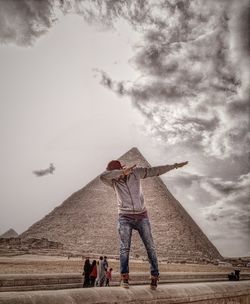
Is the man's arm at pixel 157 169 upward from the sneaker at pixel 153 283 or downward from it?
upward

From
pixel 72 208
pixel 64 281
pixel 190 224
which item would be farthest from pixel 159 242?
pixel 64 281

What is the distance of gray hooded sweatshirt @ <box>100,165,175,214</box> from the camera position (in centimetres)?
227

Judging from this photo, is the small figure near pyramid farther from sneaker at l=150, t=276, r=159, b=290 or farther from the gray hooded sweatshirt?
sneaker at l=150, t=276, r=159, b=290

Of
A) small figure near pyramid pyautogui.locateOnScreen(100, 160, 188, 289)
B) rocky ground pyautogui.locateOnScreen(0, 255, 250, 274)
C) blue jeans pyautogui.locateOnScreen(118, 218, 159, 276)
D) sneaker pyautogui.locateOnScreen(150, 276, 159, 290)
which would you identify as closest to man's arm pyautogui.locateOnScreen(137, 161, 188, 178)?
small figure near pyramid pyautogui.locateOnScreen(100, 160, 188, 289)

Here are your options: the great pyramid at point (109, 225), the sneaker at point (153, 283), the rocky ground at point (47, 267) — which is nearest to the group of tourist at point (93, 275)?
the rocky ground at point (47, 267)

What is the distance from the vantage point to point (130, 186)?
91.8 inches

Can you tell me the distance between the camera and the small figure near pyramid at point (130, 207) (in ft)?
7.35

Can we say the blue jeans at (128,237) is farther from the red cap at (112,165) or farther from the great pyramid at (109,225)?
the great pyramid at (109,225)

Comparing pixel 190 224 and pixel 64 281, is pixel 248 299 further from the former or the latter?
pixel 190 224

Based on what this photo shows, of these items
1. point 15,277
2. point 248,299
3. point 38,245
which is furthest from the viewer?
point 38,245

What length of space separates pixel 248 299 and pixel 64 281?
730 cm

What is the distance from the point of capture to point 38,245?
161 feet

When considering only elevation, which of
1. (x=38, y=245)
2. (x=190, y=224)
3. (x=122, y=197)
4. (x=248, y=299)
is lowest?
(x=248, y=299)

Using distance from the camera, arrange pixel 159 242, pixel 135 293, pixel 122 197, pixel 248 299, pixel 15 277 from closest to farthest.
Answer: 1. pixel 135 293
2. pixel 248 299
3. pixel 122 197
4. pixel 15 277
5. pixel 159 242
